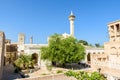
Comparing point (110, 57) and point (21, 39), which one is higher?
point (21, 39)

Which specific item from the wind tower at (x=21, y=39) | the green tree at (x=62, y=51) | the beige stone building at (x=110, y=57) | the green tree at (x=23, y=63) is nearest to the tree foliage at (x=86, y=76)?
the beige stone building at (x=110, y=57)

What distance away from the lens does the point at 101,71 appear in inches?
898

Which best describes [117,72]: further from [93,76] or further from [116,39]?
[116,39]

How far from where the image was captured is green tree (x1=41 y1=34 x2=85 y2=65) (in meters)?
28.8

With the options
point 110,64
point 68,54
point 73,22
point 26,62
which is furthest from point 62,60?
point 73,22

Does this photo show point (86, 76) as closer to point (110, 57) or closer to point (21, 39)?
point (110, 57)

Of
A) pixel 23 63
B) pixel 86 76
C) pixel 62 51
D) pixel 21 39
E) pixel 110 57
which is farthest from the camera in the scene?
pixel 21 39

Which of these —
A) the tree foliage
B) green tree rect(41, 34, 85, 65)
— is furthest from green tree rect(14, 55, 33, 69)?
the tree foliage

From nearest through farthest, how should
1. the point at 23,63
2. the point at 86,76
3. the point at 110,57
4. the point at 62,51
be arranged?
the point at 86,76 < the point at 23,63 < the point at 62,51 < the point at 110,57

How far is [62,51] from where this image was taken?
1143 inches

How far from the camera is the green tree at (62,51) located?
2884 centimetres

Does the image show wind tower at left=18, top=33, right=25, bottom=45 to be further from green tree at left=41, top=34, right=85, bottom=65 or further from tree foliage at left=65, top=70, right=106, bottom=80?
tree foliage at left=65, top=70, right=106, bottom=80

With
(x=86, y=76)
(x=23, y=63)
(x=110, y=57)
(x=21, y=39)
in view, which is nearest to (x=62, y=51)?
(x=23, y=63)

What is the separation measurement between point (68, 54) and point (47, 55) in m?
3.78
